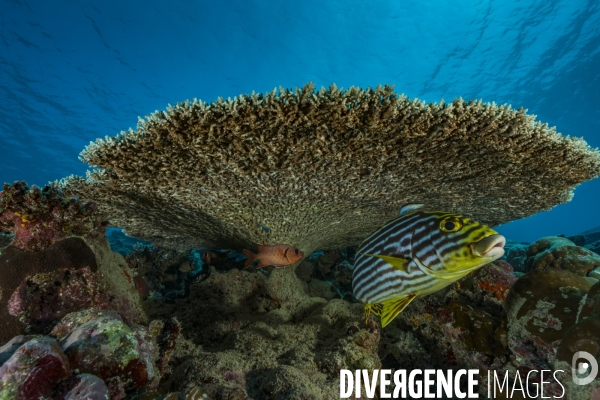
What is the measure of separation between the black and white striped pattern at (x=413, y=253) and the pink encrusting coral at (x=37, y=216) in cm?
325

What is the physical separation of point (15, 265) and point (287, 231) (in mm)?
3746

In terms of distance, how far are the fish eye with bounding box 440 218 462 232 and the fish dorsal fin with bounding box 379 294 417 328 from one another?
1.98 ft

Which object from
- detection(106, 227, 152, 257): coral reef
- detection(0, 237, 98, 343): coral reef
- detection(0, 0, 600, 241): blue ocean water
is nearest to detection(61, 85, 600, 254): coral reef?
detection(0, 237, 98, 343): coral reef

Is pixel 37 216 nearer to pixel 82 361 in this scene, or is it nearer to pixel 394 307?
pixel 82 361

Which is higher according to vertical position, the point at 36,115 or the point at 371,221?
the point at 36,115

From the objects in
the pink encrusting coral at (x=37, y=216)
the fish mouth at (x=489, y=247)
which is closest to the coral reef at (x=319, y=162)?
the pink encrusting coral at (x=37, y=216)

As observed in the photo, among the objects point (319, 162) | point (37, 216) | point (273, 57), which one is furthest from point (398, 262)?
point (273, 57)

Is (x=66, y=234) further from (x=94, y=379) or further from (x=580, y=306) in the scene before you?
(x=580, y=306)

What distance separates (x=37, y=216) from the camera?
2.97 m

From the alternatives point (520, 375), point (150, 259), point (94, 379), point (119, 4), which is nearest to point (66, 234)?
point (94, 379)

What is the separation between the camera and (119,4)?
1264 inches

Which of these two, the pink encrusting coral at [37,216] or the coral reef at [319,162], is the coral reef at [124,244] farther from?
the pink encrusting coral at [37,216]

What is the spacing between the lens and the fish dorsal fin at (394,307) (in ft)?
6.51

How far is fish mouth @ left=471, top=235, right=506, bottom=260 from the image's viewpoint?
1466 mm
